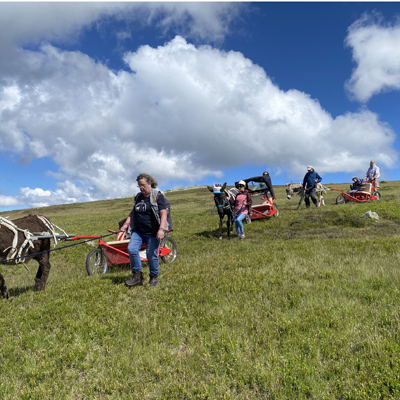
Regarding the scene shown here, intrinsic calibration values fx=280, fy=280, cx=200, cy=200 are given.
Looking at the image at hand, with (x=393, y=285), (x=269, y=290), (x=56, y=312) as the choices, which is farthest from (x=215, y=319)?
(x=393, y=285)

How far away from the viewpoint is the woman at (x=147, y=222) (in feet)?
23.0

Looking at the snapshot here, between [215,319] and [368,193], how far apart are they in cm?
2016

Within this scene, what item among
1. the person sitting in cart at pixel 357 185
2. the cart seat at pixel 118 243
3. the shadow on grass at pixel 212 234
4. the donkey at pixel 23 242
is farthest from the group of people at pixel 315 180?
the donkey at pixel 23 242

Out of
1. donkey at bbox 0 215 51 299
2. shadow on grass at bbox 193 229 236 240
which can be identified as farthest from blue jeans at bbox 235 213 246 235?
donkey at bbox 0 215 51 299

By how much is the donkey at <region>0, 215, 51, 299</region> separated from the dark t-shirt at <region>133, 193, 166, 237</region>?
2915 millimetres

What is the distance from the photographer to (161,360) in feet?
14.9

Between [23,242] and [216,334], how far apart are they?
5.90m

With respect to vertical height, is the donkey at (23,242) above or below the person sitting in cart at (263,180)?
below

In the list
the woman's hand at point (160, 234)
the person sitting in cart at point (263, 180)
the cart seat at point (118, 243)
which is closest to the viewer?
the woman's hand at point (160, 234)

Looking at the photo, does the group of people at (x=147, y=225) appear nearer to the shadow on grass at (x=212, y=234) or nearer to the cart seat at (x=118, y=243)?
the cart seat at (x=118, y=243)

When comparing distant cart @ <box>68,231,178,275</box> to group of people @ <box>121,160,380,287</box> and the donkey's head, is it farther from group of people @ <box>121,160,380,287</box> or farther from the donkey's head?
the donkey's head

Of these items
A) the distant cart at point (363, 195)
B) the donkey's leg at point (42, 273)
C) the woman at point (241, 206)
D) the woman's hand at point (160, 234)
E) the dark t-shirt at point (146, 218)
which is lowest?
the donkey's leg at point (42, 273)

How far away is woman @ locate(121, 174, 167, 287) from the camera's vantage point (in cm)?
702

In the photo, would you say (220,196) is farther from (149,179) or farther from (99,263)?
(149,179)
